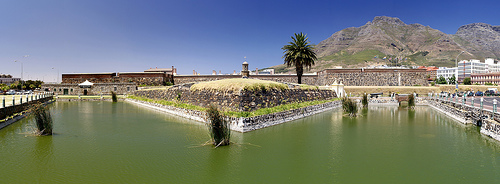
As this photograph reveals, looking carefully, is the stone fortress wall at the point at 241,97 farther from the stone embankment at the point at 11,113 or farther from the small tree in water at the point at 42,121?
the stone embankment at the point at 11,113

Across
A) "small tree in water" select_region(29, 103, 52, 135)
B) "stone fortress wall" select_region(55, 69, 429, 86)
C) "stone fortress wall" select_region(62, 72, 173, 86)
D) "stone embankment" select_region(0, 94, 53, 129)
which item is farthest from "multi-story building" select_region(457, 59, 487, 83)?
"stone embankment" select_region(0, 94, 53, 129)

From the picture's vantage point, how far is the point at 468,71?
4493 inches

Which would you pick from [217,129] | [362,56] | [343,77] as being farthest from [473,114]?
[362,56]

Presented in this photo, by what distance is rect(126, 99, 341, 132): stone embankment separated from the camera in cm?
1441

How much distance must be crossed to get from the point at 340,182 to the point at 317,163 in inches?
64.8

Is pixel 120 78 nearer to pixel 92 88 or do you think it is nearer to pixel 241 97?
pixel 92 88

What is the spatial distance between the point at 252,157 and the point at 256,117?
18.0 feet

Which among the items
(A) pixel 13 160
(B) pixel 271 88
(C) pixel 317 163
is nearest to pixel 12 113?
(A) pixel 13 160

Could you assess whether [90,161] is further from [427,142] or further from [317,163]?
[427,142]

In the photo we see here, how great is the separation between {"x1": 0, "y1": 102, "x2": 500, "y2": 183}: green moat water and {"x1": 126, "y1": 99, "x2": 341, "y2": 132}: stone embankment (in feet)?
2.40

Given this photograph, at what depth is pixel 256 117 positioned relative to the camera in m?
15.1

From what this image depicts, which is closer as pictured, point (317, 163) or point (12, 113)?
point (317, 163)

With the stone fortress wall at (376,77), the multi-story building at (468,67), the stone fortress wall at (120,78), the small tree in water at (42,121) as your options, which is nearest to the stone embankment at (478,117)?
the small tree in water at (42,121)

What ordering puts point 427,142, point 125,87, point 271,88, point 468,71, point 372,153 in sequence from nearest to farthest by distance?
point 372,153 → point 427,142 → point 271,88 → point 125,87 → point 468,71
